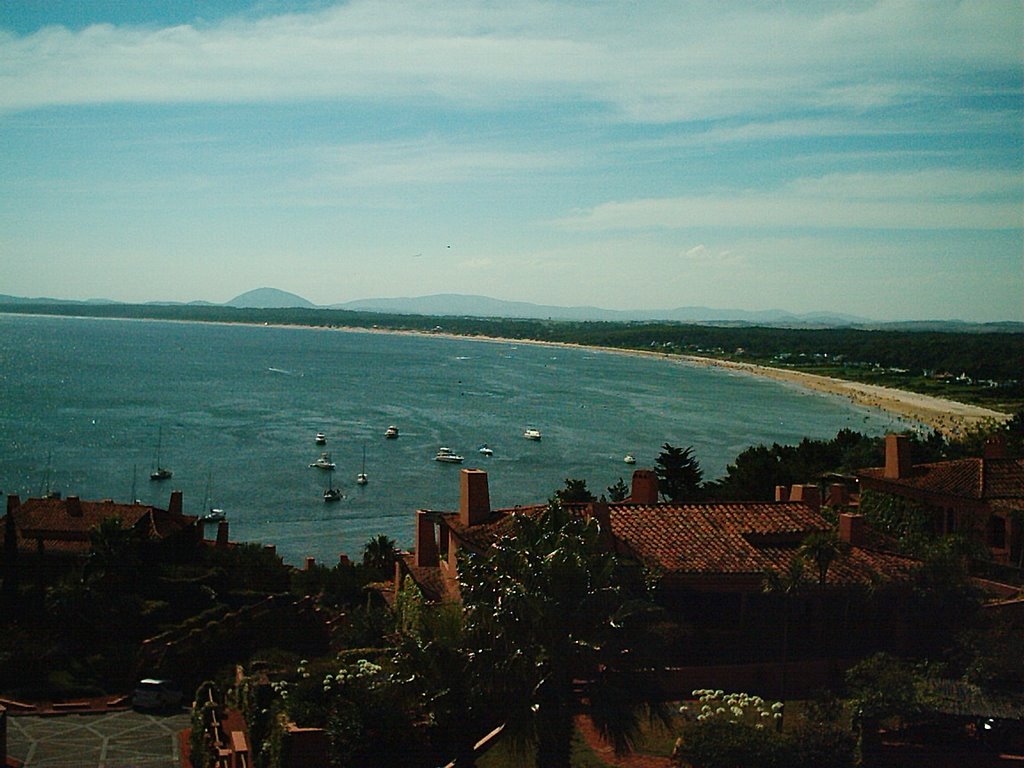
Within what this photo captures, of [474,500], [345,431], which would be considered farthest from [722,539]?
[345,431]

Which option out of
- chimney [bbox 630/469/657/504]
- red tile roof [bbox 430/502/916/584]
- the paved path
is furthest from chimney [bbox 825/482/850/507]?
the paved path

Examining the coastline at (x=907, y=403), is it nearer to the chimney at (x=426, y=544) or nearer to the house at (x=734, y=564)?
the house at (x=734, y=564)

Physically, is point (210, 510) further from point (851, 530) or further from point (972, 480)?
point (851, 530)

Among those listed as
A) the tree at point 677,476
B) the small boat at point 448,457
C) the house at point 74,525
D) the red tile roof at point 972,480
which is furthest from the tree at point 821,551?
the small boat at point 448,457

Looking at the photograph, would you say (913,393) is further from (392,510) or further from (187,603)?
(187,603)

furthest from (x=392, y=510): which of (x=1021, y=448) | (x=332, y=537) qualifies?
(x=1021, y=448)

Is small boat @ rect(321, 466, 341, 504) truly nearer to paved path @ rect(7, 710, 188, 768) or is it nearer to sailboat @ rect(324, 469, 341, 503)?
sailboat @ rect(324, 469, 341, 503)
